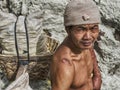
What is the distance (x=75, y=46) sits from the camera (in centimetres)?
221

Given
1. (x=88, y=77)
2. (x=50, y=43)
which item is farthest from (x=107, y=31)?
(x=88, y=77)

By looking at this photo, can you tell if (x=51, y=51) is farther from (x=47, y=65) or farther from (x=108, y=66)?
(x=108, y=66)

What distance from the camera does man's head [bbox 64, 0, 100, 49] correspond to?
2.07 metres

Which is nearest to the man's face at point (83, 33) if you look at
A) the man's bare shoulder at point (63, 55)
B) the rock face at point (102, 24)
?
the man's bare shoulder at point (63, 55)

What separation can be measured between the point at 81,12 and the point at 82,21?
4 centimetres

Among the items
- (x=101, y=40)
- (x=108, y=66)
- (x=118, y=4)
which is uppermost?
(x=118, y=4)

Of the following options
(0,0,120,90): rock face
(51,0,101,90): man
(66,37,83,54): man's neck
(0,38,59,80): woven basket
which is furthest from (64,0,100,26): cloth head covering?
(0,0,120,90): rock face

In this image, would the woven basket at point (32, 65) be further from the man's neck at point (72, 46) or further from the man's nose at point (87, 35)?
the man's nose at point (87, 35)

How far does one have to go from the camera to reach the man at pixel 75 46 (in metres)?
2.08

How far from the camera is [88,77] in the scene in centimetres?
240

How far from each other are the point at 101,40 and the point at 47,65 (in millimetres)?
475

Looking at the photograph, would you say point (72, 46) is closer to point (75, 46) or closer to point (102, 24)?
point (75, 46)

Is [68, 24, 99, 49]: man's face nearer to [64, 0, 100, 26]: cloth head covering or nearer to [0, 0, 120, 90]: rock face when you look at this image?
[64, 0, 100, 26]: cloth head covering

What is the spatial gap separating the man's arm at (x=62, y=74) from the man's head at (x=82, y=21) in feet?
0.41
